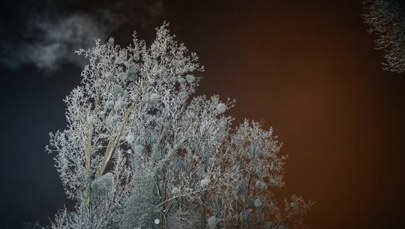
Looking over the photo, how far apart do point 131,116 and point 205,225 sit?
7870 millimetres

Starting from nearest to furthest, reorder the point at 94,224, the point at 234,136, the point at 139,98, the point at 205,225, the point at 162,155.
Result: 1. the point at 94,224
2. the point at 139,98
3. the point at 162,155
4. the point at 205,225
5. the point at 234,136

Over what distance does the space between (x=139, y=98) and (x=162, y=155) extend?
3.57m

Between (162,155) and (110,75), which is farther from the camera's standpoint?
(162,155)

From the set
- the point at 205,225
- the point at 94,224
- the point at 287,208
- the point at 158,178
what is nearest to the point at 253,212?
the point at 287,208

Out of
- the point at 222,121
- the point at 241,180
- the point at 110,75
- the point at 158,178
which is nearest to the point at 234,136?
the point at 241,180

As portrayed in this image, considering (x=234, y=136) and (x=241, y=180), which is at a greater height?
(x=234, y=136)

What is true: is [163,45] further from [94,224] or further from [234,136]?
[234,136]

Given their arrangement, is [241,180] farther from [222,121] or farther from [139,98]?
[139,98]

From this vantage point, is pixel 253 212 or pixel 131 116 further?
pixel 253 212

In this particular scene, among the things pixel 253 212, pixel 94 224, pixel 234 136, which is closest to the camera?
pixel 94 224

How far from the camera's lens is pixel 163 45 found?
35.8 ft

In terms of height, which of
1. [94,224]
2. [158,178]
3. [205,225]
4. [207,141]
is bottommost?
[94,224]

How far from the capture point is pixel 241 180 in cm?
1792

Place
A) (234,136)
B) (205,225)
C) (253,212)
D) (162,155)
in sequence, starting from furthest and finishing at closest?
(253,212)
(234,136)
(205,225)
(162,155)
